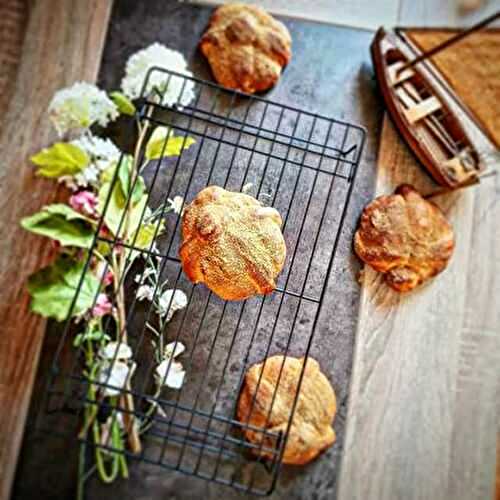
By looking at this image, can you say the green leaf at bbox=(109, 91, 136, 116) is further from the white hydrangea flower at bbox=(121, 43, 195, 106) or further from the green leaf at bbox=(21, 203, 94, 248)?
the green leaf at bbox=(21, 203, 94, 248)

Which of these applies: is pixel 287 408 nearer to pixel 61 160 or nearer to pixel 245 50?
pixel 61 160

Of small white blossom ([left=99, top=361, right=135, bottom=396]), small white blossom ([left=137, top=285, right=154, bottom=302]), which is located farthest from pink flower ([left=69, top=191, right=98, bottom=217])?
small white blossom ([left=99, top=361, right=135, bottom=396])

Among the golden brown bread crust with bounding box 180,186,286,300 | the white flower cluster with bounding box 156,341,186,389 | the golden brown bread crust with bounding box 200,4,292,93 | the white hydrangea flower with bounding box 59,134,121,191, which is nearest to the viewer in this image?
the golden brown bread crust with bounding box 180,186,286,300

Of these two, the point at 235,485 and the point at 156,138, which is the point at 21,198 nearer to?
the point at 156,138

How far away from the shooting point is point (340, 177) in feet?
4.92

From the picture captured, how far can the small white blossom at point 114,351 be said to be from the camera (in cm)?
142

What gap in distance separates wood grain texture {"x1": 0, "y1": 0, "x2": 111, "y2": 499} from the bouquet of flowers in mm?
64

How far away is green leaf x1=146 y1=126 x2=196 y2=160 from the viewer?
1486 millimetres

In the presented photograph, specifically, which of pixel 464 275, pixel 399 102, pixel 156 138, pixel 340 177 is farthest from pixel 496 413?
pixel 156 138

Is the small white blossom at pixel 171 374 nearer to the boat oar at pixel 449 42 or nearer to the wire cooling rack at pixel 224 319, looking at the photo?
the wire cooling rack at pixel 224 319

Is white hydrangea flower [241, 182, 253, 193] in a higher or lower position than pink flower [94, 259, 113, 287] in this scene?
higher

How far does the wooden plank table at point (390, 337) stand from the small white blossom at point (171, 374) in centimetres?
25

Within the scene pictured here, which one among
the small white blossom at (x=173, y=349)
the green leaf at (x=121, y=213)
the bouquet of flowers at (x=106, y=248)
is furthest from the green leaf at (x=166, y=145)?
the small white blossom at (x=173, y=349)

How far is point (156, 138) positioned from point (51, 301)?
444 millimetres
